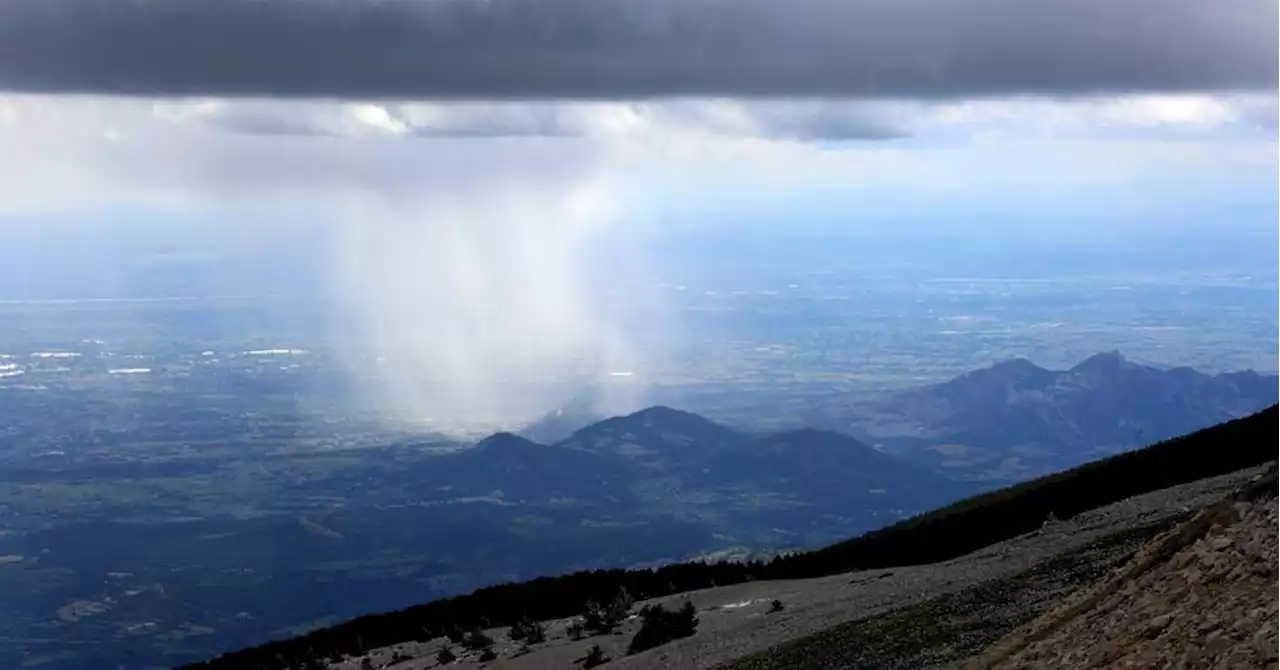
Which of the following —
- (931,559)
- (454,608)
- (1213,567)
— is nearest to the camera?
(1213,567)

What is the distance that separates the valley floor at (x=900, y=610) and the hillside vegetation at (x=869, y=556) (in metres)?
3.44

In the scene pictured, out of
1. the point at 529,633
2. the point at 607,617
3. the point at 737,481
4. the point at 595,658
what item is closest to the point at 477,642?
the point at 529,633

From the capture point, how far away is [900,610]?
19438 mm

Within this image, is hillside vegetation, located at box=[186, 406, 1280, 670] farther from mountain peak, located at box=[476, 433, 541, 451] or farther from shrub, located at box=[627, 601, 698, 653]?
mountain peak, located at box=[476, 433, 541, 451]

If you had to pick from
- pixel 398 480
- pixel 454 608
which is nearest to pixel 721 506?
pixel 398 480

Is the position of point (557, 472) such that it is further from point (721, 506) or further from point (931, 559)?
point (931, 559)

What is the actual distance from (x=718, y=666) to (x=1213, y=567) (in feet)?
33.2

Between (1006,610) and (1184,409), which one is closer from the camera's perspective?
(1006,610)

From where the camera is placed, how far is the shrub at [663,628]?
23672 mm

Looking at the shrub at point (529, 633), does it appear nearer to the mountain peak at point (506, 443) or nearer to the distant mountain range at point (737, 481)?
Answer: the distant mountain range at point (737, 481)

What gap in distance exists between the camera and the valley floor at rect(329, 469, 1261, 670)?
56.6 ft

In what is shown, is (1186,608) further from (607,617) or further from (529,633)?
(529,633)

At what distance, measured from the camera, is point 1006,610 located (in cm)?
1730

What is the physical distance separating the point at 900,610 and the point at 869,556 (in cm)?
1464
